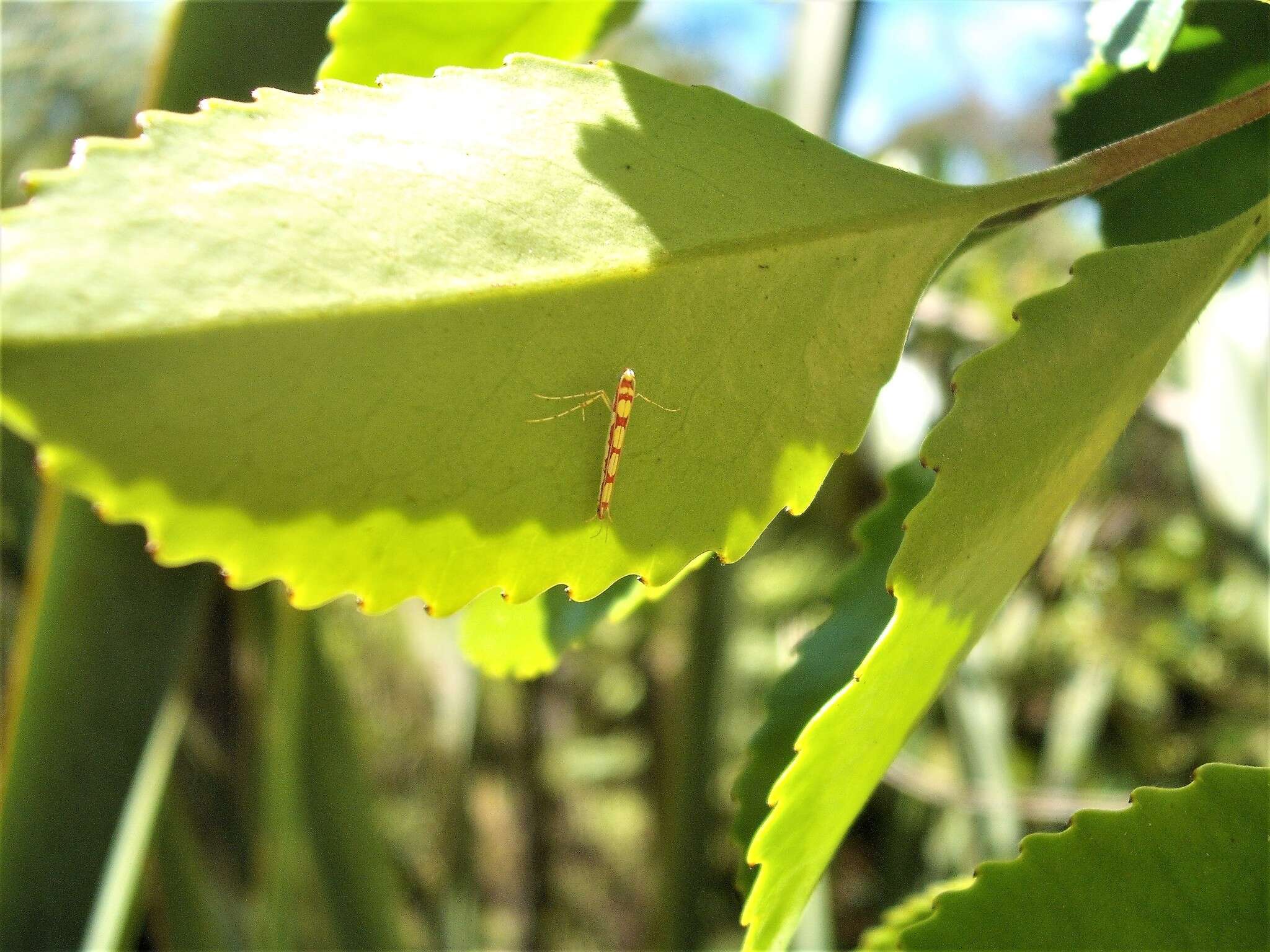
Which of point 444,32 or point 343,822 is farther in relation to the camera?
point 343,822

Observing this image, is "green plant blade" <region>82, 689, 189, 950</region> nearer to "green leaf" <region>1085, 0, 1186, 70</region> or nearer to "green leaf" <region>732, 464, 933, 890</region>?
"green leaf" <region>732, 464, 933, 890</region>

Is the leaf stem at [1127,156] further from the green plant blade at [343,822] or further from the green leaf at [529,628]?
the green plant blade at [343,822]

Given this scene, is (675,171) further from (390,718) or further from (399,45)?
(390,718)

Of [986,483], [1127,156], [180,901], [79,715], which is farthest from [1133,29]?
[180,901]

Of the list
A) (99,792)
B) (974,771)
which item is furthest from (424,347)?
(974,771)

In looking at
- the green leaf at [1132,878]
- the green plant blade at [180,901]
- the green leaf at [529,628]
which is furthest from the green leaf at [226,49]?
the green plant blade at [180,901]

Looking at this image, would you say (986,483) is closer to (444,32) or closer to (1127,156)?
(1127,156)
